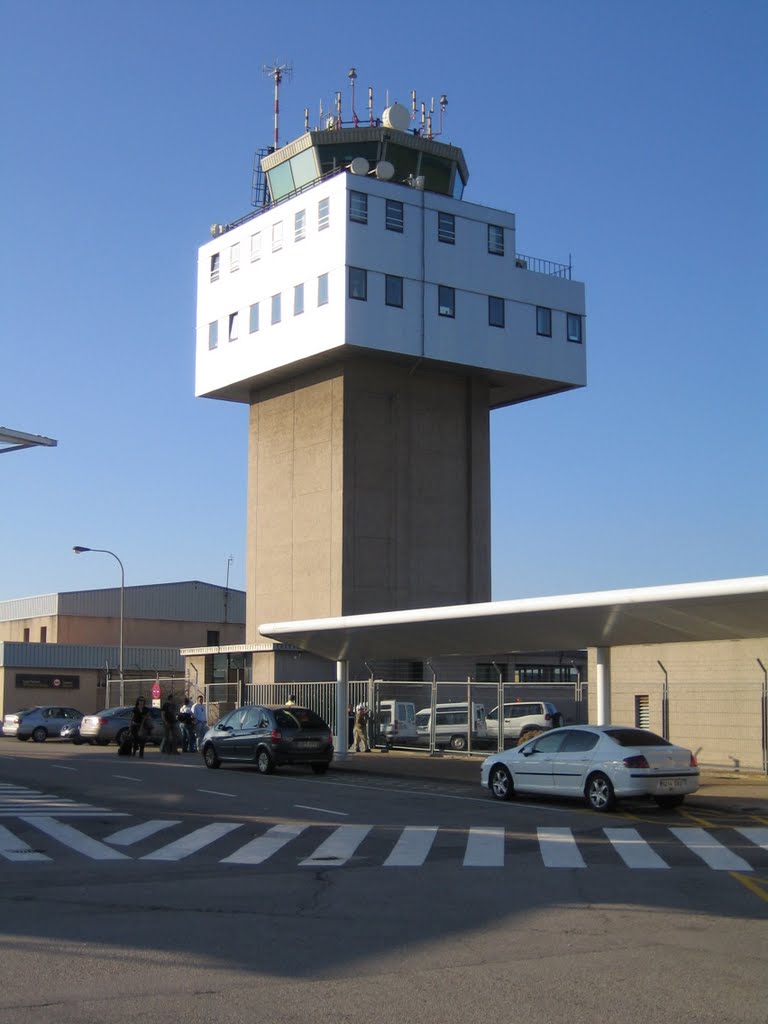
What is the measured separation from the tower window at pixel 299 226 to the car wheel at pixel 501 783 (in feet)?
118

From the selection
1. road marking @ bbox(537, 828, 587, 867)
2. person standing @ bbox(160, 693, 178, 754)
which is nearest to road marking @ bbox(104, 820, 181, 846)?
road marking @ bbox(537, 828, 587, 867)

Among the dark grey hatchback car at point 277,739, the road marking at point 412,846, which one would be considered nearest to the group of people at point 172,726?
the dark grey hatchback car at point 277,739

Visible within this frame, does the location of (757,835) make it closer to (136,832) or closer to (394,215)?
(136,832)

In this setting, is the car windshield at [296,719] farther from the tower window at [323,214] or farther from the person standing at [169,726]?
the tower window at [323,214]

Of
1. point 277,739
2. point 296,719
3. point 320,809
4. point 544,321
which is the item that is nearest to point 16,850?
point 320,809

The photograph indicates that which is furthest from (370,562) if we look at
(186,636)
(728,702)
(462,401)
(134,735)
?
(186,636)

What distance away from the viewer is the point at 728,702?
28.8 m

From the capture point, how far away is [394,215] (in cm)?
5394

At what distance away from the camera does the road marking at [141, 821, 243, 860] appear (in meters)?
14.5

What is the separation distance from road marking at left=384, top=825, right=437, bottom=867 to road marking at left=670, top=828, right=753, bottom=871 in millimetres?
3268

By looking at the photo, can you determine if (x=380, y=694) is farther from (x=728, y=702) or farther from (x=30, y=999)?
(x=30, y=999)

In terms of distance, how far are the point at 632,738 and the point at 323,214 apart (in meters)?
37.3

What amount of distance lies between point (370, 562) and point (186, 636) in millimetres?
31966

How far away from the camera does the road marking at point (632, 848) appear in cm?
1396
